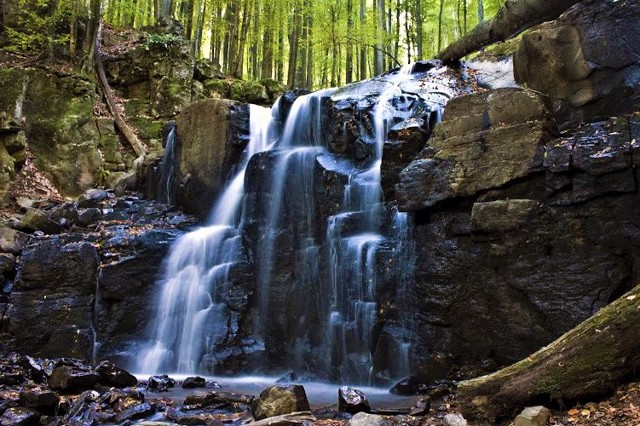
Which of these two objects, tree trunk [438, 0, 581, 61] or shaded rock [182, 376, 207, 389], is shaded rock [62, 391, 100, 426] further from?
tree trunk [438, 0, 581, 61]

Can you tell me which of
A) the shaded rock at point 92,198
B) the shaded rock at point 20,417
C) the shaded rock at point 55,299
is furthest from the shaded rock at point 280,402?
the shaded rock at point 92,198

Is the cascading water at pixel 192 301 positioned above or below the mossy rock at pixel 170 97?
below

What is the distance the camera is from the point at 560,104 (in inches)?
319

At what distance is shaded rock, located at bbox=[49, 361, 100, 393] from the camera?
6.86 m

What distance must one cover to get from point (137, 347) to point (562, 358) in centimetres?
815

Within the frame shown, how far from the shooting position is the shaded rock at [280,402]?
551 cm

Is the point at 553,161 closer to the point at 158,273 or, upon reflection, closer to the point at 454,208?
the point at 454,208

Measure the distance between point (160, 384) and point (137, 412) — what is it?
1656 mm

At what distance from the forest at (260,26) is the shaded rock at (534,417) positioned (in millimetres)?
17352

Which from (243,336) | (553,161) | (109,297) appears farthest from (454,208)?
(109,297)

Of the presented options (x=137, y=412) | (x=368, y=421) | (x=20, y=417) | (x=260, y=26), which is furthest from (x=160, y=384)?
(x=260, y=26)

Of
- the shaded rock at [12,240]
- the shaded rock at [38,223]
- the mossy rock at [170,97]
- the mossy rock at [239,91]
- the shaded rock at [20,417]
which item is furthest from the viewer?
the mossy rock at [239,91]

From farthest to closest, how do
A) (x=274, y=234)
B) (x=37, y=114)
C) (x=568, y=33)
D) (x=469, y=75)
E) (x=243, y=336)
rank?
(x=37, y=114) → (x=469, y=75) → (x=274, y=234) → (x=243, y=336) → (x=568, y=33)

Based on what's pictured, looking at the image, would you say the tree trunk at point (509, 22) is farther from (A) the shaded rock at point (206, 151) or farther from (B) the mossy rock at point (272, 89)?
(B) the mossy rock at point (272, 89)
